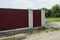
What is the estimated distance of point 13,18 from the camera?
612 inches

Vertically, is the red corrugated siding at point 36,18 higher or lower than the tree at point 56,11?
higher

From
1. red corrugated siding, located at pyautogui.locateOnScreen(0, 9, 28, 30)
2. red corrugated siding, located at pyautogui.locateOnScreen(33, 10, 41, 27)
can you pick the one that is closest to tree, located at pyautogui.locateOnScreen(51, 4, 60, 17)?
red corrugated siding, located at pyautogui.locateOnScreen(33, 10, 41, 27)

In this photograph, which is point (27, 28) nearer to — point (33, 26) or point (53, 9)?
point (33, 26)

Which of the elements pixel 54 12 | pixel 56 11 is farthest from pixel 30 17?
pixel 56 11

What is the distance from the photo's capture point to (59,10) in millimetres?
72688

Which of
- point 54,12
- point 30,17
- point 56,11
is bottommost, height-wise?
point 54,12

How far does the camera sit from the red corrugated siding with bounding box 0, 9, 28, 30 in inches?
579

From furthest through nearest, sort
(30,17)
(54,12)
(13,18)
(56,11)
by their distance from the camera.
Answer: (56,11) < (54,12) < (30,17) < (13,18)

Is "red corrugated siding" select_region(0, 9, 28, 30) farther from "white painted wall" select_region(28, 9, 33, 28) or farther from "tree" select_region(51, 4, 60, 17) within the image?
"tree" select_region(51, 4, 60, 17)

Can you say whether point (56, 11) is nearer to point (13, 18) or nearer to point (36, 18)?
point (36, 18)

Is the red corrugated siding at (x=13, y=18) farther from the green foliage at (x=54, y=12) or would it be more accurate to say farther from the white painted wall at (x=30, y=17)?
the green foliage at (x=54, y=12)

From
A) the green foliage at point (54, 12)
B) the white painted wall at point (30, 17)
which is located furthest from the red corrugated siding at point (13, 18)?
the green foliage at point (54, 12)

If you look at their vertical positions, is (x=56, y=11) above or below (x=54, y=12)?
above

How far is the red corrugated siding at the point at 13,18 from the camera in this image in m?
14.7
